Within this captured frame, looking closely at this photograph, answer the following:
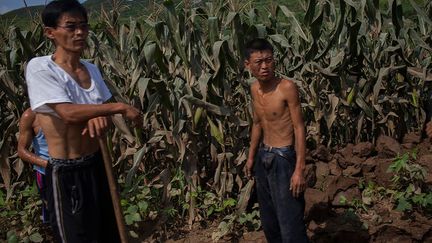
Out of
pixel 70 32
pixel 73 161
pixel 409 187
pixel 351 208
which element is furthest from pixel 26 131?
pixel 409 187

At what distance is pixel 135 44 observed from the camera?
4.45 m

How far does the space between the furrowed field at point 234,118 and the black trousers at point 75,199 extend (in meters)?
1.46

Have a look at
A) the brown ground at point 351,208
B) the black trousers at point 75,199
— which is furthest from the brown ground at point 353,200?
the black trousers at point 75,199

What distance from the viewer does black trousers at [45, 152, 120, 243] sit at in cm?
226

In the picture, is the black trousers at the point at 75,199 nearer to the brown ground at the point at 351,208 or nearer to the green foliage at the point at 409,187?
the brown ground at the point at 351,208

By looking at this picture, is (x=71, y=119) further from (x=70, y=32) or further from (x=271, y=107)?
(x=271, y=107)

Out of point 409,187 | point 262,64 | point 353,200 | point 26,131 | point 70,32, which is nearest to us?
point 70,32

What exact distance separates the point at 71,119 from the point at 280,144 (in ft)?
4.51

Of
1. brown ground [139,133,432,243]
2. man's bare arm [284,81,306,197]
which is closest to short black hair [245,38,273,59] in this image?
man's bare arm [284,81,306,197]

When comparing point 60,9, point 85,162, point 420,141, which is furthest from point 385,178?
point 60,9

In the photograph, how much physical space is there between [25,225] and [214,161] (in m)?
1.63

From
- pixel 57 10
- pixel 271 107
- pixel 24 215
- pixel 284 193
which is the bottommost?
pixel 24 215

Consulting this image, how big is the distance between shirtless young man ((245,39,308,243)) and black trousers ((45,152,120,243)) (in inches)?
43.9

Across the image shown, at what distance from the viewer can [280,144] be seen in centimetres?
306
